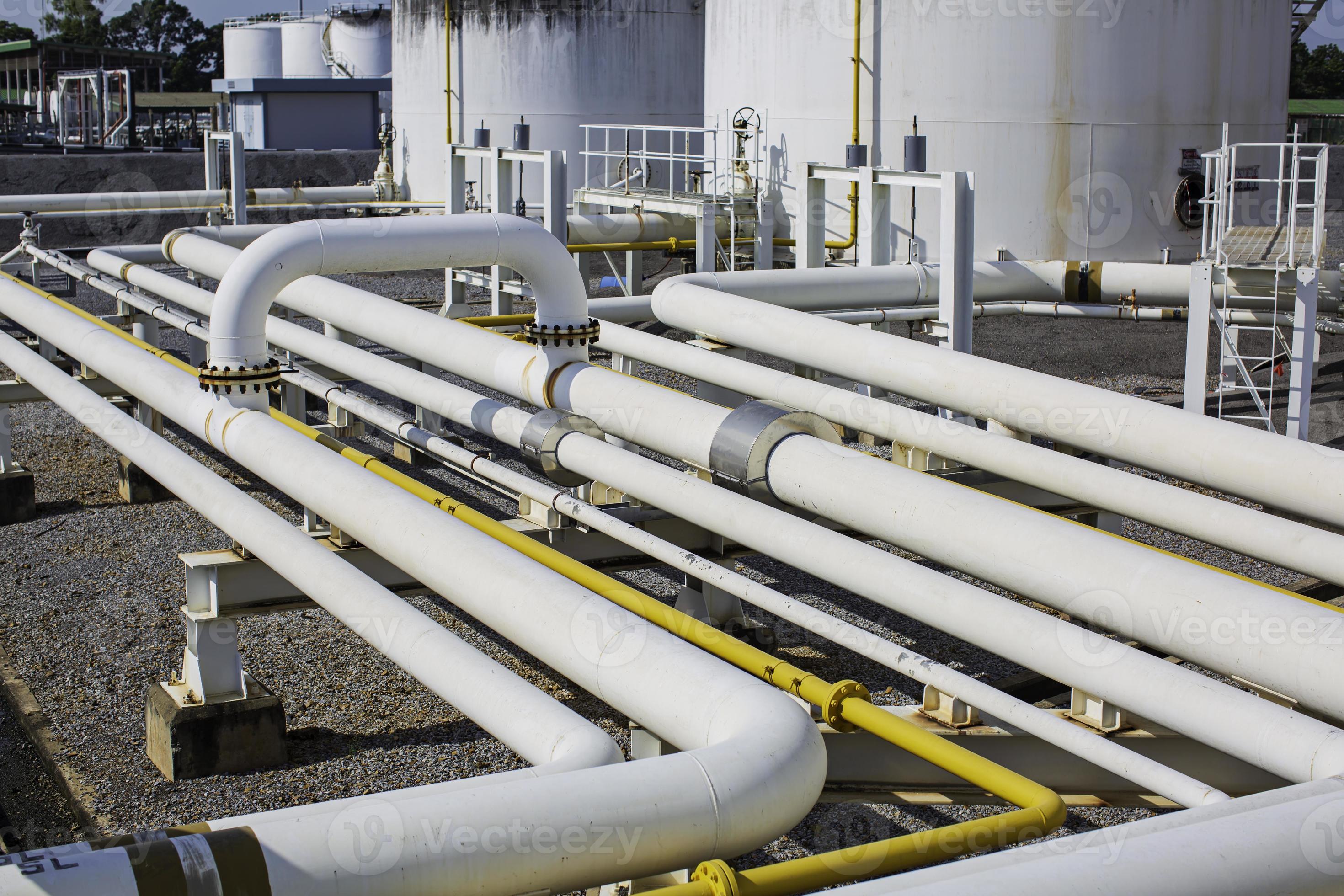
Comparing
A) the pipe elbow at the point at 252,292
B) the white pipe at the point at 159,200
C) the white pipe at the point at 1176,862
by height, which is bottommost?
the white pipe at the point at 1176,862

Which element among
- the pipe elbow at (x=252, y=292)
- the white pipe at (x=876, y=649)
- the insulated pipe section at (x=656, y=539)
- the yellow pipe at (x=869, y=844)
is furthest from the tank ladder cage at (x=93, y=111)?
the yellow pipe at (x=869, y=844)

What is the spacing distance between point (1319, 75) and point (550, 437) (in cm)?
4865

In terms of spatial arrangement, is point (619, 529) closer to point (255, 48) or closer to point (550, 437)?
point (550, 437)

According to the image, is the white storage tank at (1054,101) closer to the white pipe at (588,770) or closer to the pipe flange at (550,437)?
the pipe flange at (550,437)

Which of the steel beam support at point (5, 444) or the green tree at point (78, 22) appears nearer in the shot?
the steel beam support at point (5, 444)

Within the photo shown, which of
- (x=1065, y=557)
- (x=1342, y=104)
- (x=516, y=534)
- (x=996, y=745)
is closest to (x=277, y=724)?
(x=516, y=534)

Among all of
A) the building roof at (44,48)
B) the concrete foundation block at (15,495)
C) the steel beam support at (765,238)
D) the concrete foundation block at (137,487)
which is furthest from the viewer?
the building roof at (44,48)

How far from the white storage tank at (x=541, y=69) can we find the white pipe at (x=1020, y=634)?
15.8 metres

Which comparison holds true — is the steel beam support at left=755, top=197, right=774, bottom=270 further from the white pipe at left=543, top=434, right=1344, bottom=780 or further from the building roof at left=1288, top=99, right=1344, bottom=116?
the building roof at left=1288, top=99, right=1344, bottom=116

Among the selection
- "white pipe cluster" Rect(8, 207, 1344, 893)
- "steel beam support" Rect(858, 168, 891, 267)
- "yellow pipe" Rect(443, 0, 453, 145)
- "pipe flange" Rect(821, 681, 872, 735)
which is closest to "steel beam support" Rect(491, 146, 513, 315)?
"steel beam support" Rect(858, 168, 891, 267)

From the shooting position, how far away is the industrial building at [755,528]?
7.23 ft

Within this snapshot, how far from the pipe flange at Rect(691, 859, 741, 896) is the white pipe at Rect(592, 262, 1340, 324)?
4.95 meters

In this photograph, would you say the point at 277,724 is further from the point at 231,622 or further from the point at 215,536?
the point at 215,536

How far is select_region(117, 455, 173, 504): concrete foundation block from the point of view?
28.4ft
